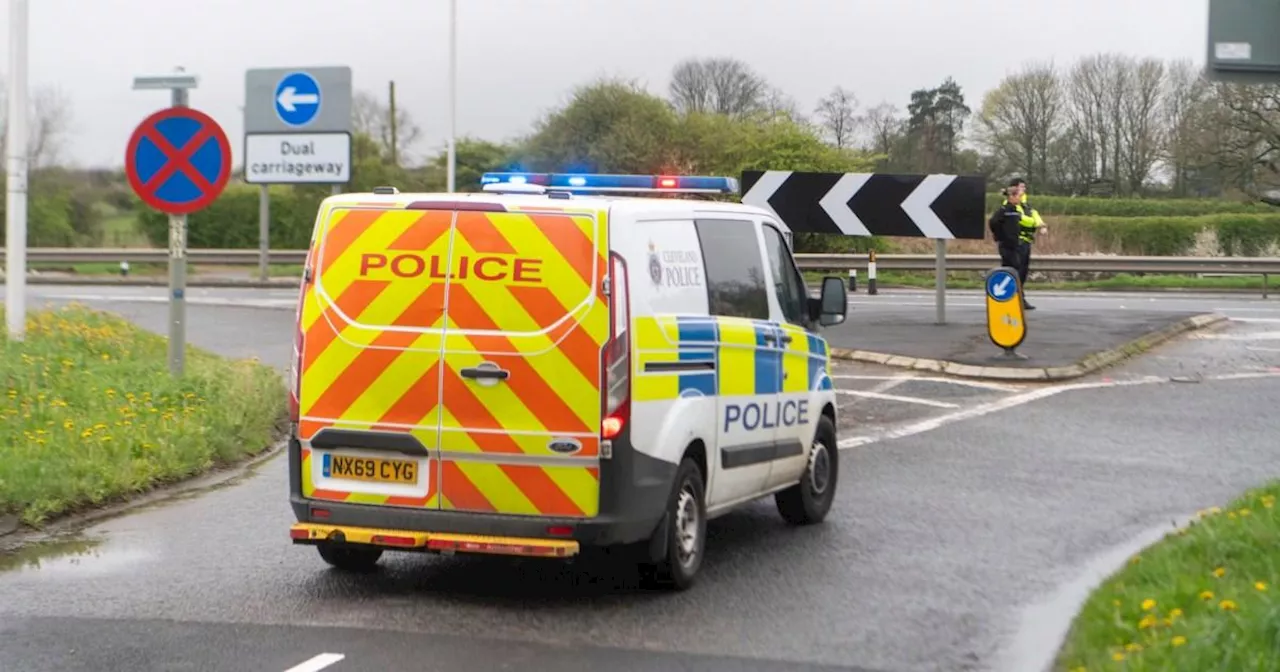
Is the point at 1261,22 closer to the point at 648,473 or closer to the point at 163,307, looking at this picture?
the point at 648,473

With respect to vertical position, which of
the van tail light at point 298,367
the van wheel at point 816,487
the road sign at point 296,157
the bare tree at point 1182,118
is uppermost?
the bare tree at point 1182,118

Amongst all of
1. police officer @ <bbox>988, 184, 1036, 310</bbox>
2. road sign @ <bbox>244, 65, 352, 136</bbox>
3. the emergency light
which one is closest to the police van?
the emergency light

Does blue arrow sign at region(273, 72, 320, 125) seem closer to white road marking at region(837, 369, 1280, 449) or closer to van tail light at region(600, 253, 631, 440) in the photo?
white road marking at region(837, 369, 1280, 449)

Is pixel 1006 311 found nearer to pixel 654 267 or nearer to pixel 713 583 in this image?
pixel 713 583

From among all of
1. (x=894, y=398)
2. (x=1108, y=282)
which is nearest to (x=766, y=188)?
(x=894, y=398)

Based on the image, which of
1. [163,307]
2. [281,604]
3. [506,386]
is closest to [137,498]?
[281,604]

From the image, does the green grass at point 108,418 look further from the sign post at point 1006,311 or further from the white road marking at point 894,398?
the sign post at point 1006,311

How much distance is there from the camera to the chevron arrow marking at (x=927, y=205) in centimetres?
1931

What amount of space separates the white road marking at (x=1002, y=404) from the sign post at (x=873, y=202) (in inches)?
143

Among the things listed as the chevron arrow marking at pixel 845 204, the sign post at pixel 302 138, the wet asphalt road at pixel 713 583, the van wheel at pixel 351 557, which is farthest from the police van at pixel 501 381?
the sign post at pixel 302 138

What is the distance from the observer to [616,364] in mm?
7121

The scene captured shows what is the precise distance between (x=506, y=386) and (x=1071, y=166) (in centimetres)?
6053

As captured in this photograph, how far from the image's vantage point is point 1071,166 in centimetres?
6444

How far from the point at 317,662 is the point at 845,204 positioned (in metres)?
14.1
